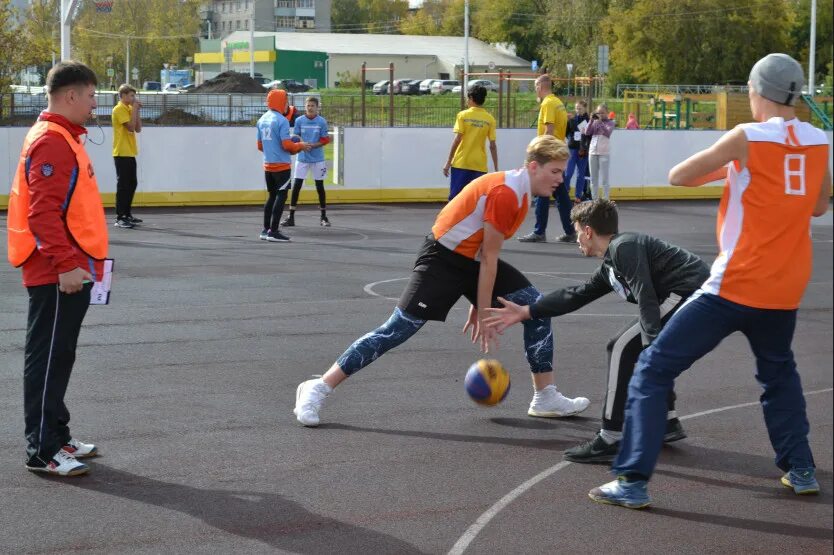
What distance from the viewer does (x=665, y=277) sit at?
5781mm

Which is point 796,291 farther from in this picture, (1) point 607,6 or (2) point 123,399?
(1) point 607,6

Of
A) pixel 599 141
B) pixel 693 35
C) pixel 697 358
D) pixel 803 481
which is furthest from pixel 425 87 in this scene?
pixel 697 358

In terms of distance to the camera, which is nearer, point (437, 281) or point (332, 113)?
point (437, 281)

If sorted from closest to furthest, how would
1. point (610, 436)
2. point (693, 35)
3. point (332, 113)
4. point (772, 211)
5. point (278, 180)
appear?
point (772, 211) < point (610, 436) < point (278, 180) < point (332, 113) < point (693, 35)

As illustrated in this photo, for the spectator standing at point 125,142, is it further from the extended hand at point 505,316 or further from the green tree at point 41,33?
the green tree at point 41,33

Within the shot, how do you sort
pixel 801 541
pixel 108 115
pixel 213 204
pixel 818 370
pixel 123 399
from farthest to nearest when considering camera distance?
pixel 108 115 → pixel 213 204 → pixel 123 399 → pixel 801 541 → pixel 818 370

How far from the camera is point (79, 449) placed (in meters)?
6.04

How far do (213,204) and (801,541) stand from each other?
17.5m

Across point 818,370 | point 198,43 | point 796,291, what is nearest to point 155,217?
point 796,291

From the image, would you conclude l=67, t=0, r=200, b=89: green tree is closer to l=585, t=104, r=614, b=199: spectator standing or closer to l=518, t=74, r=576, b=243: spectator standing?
l=585, t=104, r=614, b=199: spectator standing

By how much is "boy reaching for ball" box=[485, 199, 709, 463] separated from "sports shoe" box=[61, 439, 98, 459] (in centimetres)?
208

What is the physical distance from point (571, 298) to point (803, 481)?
52.6 inches

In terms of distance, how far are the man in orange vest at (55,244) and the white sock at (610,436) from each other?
252 centimetres

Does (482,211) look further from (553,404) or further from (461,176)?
(461,176)
